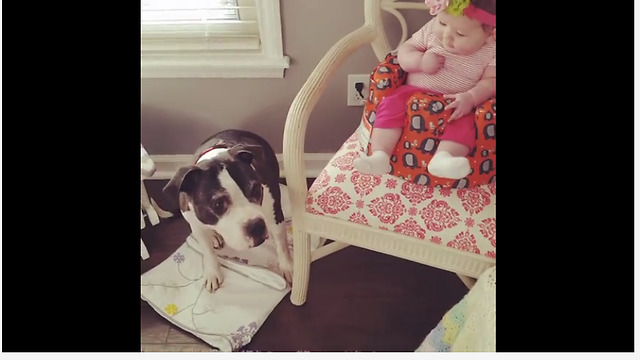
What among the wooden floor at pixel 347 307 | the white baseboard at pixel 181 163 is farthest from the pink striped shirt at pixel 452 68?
the wooden floor at pixel 347 307

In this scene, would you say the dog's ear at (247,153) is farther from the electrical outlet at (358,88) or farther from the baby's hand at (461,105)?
the baby's hand at (461,105)

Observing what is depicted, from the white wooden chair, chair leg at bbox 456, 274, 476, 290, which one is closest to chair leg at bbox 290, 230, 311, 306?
the white wooden chair

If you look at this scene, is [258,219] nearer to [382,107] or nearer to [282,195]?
[282,195]

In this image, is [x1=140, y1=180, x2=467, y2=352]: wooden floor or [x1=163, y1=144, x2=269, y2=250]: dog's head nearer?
[x1=163, y1=144, x2=269, y2=250]: dog's head

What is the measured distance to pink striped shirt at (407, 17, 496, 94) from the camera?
1.02 m

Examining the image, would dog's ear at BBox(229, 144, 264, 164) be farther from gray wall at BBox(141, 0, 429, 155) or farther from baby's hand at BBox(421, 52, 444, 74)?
baby's hand at BBox(421, 52, 444, 74)

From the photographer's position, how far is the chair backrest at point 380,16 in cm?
120

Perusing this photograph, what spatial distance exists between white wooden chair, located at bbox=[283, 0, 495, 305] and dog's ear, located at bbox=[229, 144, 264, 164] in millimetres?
69

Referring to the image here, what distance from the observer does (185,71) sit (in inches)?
48.9

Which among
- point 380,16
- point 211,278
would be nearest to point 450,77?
point 380,16

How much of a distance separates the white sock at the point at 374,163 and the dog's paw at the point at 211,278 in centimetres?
52

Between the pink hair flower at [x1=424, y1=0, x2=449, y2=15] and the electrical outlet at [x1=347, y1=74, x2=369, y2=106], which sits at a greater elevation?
the pink hair flower at [x1=424, y1=0, x2=449, y2=15]

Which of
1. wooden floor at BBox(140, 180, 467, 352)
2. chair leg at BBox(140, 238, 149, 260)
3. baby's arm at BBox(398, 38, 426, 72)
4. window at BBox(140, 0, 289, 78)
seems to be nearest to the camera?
baby's arm at BBox(398, 38, 426, 72)
